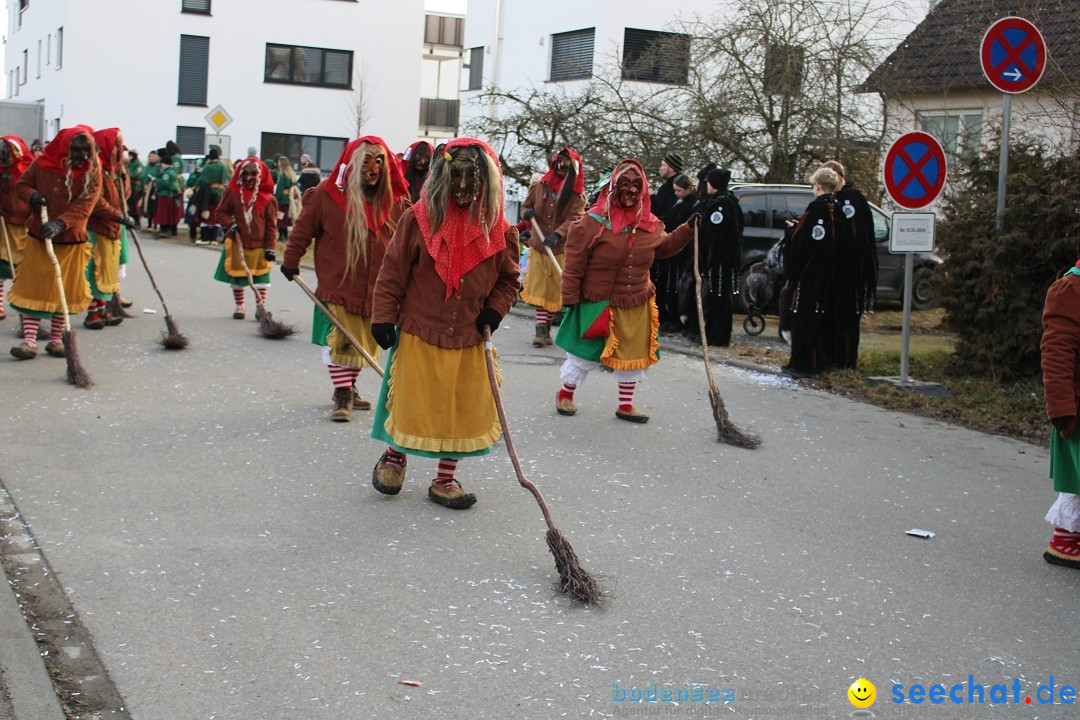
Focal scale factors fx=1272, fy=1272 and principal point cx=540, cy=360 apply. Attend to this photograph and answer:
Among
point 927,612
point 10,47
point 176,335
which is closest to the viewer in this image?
point 927,612

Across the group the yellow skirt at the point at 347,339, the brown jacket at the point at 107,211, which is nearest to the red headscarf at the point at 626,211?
the yellow skirt at the point at 347,339

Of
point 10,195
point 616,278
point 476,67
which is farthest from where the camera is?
point 476,67

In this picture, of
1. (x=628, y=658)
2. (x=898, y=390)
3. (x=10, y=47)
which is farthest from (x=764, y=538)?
(x=10, y=47)

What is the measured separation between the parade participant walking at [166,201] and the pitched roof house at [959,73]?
608 inches

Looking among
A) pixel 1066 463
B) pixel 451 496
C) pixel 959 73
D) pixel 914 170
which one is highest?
pixel 959 73

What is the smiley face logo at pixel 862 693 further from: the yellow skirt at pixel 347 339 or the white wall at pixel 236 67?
the white wall at pixel 236 67

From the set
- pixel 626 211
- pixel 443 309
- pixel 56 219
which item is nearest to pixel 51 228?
pixel 56 219

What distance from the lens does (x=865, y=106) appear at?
19688 millimetres

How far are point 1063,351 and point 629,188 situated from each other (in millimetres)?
3959

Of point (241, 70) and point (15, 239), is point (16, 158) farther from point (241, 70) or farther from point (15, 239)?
point (241, 70)

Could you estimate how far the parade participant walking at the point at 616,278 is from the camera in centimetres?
917

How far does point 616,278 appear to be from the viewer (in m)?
9.21

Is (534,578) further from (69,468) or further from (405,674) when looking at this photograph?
(69,468)

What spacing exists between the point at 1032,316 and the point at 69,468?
305 inches
